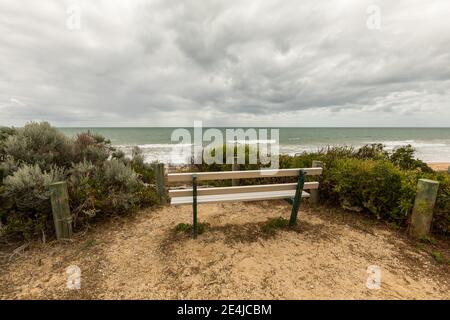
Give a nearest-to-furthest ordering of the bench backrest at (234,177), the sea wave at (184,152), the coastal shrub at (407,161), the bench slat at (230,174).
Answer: the bench slat at (230,174) → the bench backrest at (234,177) → the coastal shrub at (407,161) → the sea wave at (184,152)

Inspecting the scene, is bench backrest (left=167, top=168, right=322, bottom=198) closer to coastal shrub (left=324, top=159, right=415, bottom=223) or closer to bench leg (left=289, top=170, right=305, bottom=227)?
bench leg (left=289, top=170, right=305, bottom=227)

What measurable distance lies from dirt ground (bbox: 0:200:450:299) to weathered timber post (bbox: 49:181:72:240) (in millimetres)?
164

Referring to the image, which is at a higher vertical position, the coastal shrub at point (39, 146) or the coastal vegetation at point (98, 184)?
the coastal shrub at point (39, 146)

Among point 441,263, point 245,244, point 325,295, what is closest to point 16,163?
point 245,244

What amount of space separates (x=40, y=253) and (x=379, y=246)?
4.67 m

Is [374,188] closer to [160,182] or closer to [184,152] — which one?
[160,182]

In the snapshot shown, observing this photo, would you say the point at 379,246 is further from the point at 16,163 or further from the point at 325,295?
the point at 16,163

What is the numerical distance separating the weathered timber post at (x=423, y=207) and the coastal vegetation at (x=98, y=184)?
140 mm

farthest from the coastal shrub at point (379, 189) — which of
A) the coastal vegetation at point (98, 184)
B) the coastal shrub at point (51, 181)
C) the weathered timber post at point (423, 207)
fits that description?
the coastal shrub at point (51, 181)

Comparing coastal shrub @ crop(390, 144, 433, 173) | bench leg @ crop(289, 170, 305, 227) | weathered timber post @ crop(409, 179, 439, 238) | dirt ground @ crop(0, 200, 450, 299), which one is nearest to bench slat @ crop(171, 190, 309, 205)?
bench leg @ crop(289, 170, 305, 227)

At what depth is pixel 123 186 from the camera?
4.30m

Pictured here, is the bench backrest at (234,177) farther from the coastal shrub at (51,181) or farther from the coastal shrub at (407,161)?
the coastal shrub at (407,161)

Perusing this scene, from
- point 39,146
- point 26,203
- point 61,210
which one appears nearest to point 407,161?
point 61,210

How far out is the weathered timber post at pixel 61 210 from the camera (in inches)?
118
